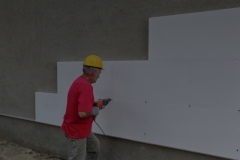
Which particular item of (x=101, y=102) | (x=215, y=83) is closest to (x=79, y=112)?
(x=101, y=102)

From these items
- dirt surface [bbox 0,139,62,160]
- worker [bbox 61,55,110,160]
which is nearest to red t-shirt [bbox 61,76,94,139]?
worker [bbox 61,55,110,160]

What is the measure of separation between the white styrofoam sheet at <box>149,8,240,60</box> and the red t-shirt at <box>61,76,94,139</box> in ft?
2.88

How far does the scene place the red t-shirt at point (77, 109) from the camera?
2473mm

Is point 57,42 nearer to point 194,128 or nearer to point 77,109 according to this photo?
point 77,109

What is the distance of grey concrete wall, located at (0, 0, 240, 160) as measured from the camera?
2906mm

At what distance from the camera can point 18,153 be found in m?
4.14

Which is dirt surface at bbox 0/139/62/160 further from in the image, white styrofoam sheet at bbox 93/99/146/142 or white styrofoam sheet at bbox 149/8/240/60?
white styrofoam sheet at bbox 149/8/240/60

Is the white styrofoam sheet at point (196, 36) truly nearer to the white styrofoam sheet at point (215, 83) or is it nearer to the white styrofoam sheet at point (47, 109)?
the white styrofoam sheet at point (215, 83)

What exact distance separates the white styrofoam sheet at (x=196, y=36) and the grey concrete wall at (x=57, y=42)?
0.11 meters

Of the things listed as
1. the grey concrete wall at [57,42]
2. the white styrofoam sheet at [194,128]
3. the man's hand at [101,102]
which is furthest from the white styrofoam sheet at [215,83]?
the man's hand at [101,102]

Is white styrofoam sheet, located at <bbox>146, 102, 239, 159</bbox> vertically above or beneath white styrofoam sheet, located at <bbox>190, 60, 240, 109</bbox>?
beneath

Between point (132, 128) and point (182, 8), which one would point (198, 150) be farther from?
point (182, 8)

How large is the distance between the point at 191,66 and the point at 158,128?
0.83 meters

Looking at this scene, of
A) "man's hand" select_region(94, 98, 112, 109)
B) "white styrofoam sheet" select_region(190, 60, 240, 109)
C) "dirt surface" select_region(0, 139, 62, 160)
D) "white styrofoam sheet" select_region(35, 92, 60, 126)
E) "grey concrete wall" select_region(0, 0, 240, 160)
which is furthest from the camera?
"dirt surface" select_region(0, 139, 62, 160)
